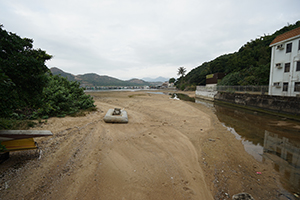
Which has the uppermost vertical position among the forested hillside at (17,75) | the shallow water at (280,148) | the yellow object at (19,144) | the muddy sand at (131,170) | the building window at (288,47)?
the building window at (288,47)

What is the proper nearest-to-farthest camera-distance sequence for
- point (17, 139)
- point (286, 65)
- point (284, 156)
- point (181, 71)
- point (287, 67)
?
point (17, 139), point (284, 156), point (287, 67), point (286, 65), point (181, 71)

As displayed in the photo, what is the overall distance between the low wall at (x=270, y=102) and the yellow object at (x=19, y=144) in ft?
70.8

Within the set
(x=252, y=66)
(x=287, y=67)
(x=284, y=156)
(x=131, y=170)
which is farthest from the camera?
(x=252, y=66)

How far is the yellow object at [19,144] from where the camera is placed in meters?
3.88

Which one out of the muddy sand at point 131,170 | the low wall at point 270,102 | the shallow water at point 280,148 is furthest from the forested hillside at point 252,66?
the muddy sand at point 131,170

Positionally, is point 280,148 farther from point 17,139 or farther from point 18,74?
point 17,139

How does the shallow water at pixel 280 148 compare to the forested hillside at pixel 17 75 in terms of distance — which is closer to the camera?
the forested hillside at pixel 17 75

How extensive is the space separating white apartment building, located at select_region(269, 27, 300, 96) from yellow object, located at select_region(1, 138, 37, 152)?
2430 cm

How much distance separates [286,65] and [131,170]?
82.9ft

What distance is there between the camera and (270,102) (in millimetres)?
16531

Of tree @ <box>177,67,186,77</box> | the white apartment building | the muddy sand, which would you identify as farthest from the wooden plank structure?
tree @ <box>177,67,186,77</box>

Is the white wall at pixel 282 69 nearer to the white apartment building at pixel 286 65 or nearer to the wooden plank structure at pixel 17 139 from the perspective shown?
the white apartment building at pixel 286 65

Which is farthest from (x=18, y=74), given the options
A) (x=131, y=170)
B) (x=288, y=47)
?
(x=288, y=47)

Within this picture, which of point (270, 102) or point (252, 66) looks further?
point (252, 66)
